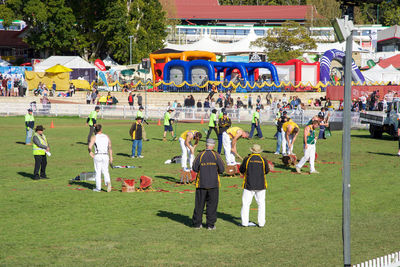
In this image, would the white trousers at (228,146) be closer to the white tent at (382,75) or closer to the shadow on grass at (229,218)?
the shadow on grass at (229,218)

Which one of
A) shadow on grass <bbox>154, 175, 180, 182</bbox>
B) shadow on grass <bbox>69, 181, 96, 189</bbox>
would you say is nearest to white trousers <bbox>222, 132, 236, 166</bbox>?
shadow on grass <bbox>154, 175, 180, 182</bbox>

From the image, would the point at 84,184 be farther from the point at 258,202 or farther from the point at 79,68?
the point at 79,68

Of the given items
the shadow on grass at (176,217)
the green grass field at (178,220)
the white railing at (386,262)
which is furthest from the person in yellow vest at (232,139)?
the white railing at (386,262)

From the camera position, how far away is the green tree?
247 ft

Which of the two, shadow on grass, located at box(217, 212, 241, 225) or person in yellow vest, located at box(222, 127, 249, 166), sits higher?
person in yellow vest, located at box(222, 127, 249, 166)

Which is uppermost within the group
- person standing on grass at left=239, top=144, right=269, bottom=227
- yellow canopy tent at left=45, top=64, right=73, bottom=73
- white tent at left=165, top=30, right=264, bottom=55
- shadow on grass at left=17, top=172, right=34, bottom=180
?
white tent at left=165, top=30, right=264, bottom=55

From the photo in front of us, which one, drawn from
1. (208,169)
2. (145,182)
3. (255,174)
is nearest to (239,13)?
(145,182)

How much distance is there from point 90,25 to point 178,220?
219ft

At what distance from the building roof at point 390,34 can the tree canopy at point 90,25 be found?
35.6m

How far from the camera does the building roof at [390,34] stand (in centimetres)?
8747

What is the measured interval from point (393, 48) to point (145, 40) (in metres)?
40.5

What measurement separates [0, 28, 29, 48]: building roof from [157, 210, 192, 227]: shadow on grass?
82004 millimetres

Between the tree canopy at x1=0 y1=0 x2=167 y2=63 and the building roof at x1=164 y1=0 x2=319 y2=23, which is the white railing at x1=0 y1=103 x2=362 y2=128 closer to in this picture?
the tree canopy at x1=0 y1=0 x2=167 y2=63

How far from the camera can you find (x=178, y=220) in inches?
501
